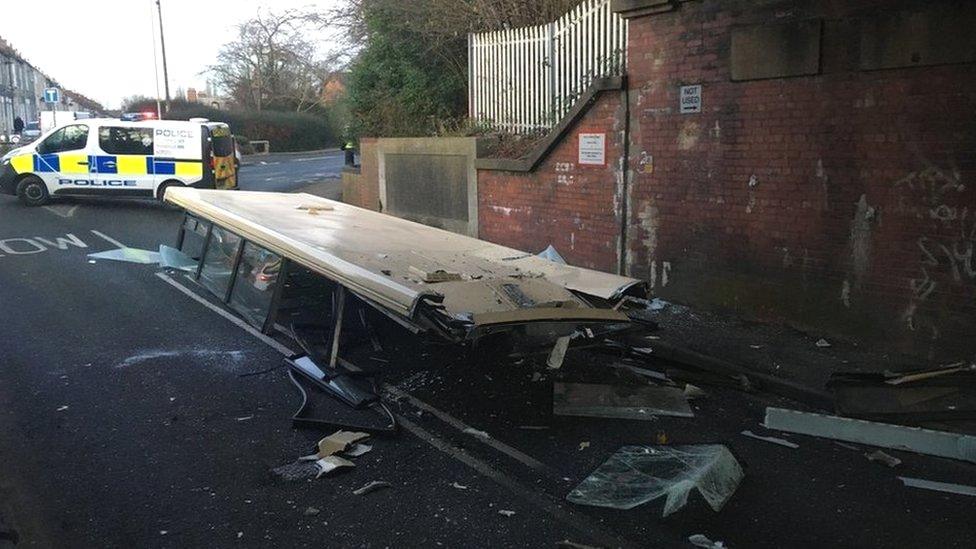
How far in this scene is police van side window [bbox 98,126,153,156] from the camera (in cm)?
1628

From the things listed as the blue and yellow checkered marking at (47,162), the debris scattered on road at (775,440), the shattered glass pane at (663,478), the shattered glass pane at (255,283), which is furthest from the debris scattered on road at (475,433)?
the blue and yellow checkered marking at (47,162)

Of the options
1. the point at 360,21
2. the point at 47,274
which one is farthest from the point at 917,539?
the point at 360,21

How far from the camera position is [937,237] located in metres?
6.27

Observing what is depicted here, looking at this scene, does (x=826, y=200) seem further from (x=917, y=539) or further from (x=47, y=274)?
(x=47, y=274)

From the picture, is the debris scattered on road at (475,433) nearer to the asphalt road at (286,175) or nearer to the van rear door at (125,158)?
the van rear door at (125,158)

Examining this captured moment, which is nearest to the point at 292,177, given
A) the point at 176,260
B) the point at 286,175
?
the point at 286,175

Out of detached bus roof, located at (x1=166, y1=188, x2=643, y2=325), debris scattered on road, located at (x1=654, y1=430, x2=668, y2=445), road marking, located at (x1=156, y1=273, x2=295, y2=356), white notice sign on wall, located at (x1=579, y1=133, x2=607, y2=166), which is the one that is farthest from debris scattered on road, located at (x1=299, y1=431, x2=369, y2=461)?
white notice sign on wall, located at (x1=579, y1=133, x2=607, y2=166)

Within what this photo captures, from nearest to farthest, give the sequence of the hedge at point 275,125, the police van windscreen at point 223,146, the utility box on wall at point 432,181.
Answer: the utility box on wall at point 432,181 < the police van windscreen at point 223,146 < the hedge at point 275,125

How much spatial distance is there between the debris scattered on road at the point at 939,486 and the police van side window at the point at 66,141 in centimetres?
1660

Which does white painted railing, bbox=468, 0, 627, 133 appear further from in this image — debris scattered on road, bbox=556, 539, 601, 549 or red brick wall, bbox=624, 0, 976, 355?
debris scattered on road, bbox=556, 539, 601, 549

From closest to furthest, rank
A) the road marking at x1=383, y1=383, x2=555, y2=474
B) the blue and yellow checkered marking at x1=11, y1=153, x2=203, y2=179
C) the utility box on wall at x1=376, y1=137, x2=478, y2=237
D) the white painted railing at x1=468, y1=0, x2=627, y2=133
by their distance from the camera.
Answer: the road marking at x1=383, y1=383, x2=555, y2=474, the white painted railing at x1=468, y1=0, x2=627, y2=133, the utility box on wall at x1=376, y1=137, x2=478, y2=237, the blue and yellow checkered marking at x1=11, y1=153, x2=203, y2=179

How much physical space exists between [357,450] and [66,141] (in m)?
14.7

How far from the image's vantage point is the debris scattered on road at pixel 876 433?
185 inches

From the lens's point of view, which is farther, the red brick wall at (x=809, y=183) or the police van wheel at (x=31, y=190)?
the police van wheel at (x=31, y=190)
